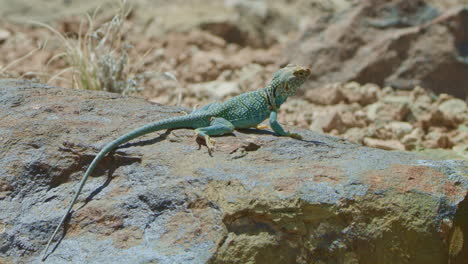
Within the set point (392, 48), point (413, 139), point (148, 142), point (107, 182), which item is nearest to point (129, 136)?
point (148, 142)

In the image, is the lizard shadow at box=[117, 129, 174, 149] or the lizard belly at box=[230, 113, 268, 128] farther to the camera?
the lizard belly at box=[230, 113, 268, 128]

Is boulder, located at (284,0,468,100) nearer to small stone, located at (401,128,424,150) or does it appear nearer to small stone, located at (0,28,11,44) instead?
small stone, located at (401,128,424,150)

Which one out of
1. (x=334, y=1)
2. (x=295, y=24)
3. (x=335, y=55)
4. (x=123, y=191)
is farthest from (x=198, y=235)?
(x=334, y=1)

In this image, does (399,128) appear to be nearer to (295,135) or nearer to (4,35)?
(295,135)

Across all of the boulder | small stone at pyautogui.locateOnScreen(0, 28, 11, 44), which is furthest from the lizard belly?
small stone at pyautogui.locateOnScreen(0, 28, 11, 44)

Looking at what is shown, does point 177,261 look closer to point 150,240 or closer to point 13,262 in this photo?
point 150,240

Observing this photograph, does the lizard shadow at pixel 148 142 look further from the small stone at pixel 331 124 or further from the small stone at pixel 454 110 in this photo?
the small stone at pixel 454 110
